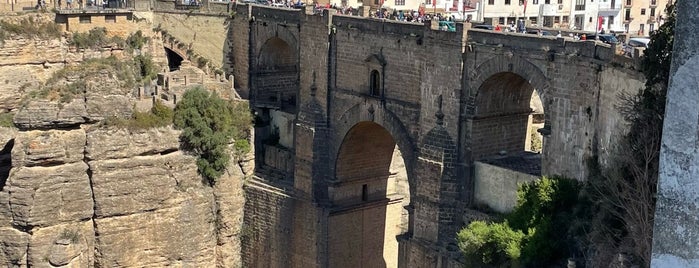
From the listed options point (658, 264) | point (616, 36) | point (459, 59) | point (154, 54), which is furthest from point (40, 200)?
point (658, 264)

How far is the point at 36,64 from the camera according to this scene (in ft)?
138

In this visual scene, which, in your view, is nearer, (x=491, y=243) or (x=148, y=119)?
(x=491, y=243)

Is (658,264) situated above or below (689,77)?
below

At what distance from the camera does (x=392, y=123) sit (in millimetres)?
36094

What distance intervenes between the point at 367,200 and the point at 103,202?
33.2ft

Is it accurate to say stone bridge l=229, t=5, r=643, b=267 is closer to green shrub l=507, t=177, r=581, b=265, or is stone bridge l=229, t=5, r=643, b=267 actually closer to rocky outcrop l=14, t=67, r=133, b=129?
green shrub l=507, t=177, r=581, b=265

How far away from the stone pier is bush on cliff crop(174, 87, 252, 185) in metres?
24.8

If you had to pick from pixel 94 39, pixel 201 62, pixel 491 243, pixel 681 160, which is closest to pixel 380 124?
pixel 491 243

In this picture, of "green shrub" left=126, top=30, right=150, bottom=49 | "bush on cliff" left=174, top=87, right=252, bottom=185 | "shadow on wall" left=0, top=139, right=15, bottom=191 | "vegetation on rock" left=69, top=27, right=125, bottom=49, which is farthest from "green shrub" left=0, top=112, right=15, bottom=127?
"green shrub" left=126, top=30, right=150, bottom=49

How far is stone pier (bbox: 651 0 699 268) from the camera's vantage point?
18.1 metres

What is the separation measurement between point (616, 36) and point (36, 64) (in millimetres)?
23177

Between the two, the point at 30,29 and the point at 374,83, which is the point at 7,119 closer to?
the point at 30,29

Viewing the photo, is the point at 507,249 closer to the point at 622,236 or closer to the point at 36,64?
the point at 622,236

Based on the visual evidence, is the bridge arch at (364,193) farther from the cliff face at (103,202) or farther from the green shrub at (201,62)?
the green shrub at (201,62)
